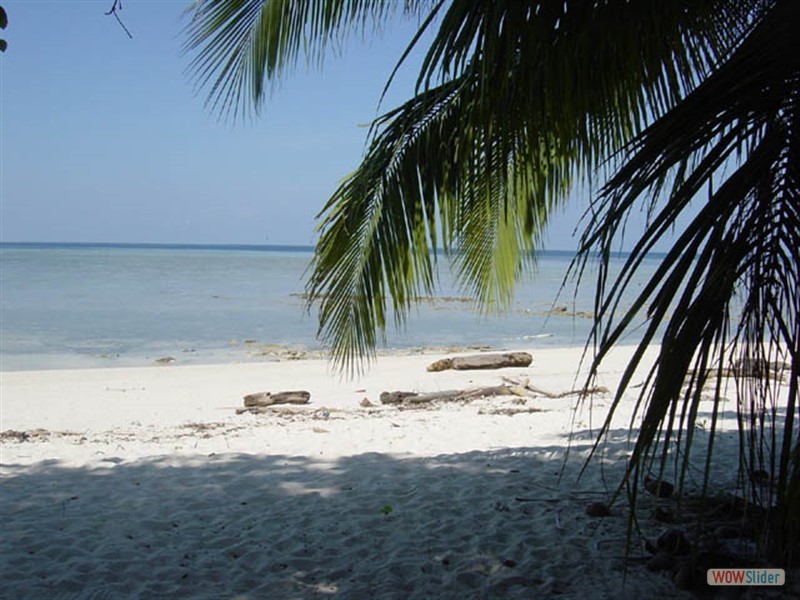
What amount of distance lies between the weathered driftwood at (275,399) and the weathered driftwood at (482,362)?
11.8 ft

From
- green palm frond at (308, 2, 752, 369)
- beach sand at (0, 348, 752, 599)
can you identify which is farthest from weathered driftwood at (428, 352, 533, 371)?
green palm frond at (308, 2, 752, 369)

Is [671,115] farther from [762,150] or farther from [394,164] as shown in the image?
[394,164]

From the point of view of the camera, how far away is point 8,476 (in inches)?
→ 212

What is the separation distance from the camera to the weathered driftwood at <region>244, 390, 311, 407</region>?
28.3 ft

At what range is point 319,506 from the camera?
4543 millimetres

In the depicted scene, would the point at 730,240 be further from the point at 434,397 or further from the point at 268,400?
the point at 268,400

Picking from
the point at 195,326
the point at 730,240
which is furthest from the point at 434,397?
the point at 195,326

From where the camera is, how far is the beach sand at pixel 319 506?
341cm

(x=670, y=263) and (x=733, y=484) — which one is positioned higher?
(x=670, y=263)

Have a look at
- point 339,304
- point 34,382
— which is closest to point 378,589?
point 339,304

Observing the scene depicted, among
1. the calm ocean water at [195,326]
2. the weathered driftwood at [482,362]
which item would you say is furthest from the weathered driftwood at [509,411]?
the weathered driftwood at [482,362]

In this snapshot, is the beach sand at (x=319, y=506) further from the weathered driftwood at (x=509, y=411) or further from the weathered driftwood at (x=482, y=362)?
the weathered driftwood at (x=482, y=362)

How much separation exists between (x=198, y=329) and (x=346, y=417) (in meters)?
13.9

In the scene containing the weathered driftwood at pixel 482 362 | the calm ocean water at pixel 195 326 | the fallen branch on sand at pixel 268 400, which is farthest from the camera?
the calm ocean water at pixel 195 326
